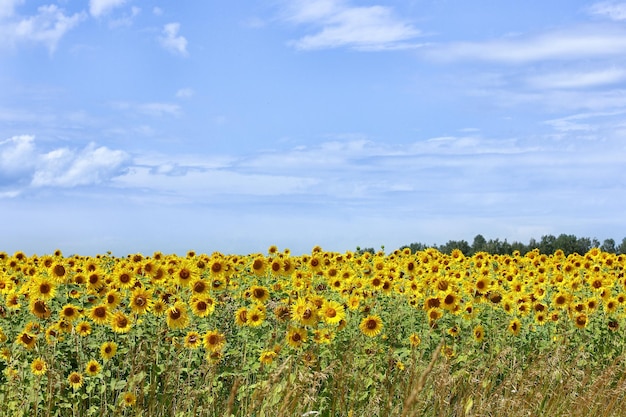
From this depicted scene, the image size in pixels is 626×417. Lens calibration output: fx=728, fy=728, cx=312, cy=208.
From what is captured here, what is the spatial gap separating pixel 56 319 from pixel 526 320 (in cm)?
546

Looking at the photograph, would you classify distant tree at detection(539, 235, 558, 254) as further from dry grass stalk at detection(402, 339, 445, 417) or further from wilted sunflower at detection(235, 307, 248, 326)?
dry grass stalk at detection(402, 339, 445, 417)

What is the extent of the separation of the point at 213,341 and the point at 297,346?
72cm

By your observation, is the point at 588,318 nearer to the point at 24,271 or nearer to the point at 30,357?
the point at 30,357

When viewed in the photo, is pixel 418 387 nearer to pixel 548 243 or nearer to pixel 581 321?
pixel 581 321

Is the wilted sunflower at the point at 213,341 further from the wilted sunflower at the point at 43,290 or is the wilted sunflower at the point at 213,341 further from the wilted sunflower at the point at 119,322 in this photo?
the wilted sunflower at the point at 43,290

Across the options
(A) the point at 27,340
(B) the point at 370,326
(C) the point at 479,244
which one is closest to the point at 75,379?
(A) the point at 27,340

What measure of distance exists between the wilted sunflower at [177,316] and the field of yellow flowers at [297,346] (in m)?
0.01

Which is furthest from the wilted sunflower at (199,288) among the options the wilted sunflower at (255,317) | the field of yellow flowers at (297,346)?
the wilted sunflower at (255,317)

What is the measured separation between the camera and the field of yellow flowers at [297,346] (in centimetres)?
606

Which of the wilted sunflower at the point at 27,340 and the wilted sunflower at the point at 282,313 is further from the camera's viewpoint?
the wilted sunflower at the point at 27,340

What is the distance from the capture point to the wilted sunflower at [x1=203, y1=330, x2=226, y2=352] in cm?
613

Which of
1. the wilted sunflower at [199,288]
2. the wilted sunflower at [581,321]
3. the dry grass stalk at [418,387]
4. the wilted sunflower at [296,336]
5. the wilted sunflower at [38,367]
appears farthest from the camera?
the wilted sunflower at [581,321]

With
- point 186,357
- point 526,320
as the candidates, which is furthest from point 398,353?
point 526,320

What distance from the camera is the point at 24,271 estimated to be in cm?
1095
